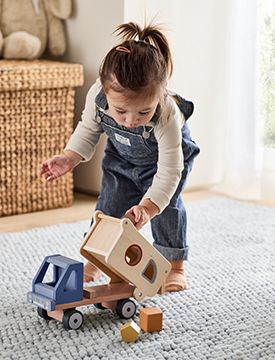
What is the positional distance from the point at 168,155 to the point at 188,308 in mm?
280

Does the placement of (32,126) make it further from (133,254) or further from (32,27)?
(133,254)

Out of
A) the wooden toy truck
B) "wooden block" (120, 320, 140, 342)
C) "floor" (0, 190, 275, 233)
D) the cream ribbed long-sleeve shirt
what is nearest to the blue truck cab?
the wooden toy truck

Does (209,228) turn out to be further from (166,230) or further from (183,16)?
(183,16)

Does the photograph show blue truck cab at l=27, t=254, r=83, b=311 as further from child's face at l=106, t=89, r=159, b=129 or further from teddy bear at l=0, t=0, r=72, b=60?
teddy bear at l=0, t=0, r=72, b=60

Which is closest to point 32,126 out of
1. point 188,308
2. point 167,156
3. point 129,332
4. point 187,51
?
point 187,51

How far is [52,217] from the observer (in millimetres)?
2156

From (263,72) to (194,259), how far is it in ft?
2.51

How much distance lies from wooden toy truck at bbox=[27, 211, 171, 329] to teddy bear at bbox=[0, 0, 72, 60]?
98 cm

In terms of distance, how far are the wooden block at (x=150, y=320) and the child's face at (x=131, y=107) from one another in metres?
0.33

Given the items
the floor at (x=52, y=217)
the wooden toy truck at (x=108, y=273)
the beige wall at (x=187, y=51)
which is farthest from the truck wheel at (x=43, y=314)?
the beige wall at (x=187, y=51)

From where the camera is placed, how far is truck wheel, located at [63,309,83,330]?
1314 mm

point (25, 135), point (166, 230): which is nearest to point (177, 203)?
point (166, 230)

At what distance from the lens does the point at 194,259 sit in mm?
1767

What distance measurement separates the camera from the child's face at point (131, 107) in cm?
138
